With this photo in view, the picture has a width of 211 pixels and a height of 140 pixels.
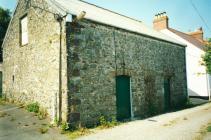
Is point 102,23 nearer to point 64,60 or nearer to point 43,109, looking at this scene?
point 64,60

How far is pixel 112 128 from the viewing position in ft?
31.6

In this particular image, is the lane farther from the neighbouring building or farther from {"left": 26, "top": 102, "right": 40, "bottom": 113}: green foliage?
the neighbouring building

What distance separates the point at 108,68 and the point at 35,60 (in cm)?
376

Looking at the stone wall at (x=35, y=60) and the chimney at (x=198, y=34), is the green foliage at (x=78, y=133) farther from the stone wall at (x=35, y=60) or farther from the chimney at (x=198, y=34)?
the chimney at (x=198, y=34)

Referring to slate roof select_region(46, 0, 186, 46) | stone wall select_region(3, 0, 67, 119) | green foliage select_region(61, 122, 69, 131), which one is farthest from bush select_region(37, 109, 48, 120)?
slate roof select_region(46, 0, 186, 46)

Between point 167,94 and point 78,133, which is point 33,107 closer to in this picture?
point 78,133

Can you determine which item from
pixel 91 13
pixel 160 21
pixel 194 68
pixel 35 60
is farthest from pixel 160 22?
pixel 35 60

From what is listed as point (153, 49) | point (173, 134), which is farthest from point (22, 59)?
point (173, 134)

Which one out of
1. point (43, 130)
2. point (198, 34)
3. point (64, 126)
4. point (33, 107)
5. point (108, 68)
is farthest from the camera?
point (198, 34)

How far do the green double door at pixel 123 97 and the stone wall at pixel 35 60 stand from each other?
10.5 feet

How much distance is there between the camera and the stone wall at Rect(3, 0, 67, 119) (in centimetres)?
1006

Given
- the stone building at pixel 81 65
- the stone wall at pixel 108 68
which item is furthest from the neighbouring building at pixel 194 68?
the stone wall at pixel 108 68

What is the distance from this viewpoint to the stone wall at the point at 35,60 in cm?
1006

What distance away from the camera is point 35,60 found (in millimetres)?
11758
